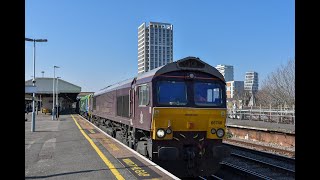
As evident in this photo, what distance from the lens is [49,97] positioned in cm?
7456

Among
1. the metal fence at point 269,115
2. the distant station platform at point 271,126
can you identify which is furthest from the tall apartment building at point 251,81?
the distant station platform at point 271,126

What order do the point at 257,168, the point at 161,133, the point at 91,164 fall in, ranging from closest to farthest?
the point at 91,164 → the point at 161,133 → the point at 257,168

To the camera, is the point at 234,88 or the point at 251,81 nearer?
the point at 251,81

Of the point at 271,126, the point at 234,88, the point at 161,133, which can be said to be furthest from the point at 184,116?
the point at 234,88

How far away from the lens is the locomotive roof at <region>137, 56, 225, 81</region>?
10242 mm

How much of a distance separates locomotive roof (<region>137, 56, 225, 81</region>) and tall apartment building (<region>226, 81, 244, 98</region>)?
7641 cm

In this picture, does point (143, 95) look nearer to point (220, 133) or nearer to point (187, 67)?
point (187, 67)

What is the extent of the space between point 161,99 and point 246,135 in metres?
15.6

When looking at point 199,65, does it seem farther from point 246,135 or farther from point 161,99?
point 246,135

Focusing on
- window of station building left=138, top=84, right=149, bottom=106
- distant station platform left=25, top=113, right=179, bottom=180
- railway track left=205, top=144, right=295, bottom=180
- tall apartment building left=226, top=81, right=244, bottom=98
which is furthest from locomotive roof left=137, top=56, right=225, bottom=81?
tall apartment building left=226, top=81, right=244, bottom=98

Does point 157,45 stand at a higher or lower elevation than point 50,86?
higher

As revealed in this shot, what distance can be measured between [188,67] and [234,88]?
291 feet

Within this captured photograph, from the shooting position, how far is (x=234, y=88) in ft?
318
